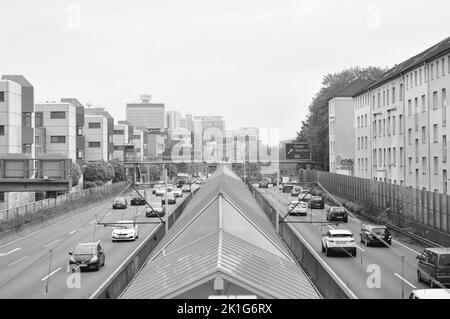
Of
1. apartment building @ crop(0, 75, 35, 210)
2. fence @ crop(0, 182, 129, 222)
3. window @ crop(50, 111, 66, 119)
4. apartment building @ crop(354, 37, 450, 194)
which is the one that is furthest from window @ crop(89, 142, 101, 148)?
apartment building @ crop(0, 75, 35, 210)

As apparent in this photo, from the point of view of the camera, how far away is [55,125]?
83.2 meters

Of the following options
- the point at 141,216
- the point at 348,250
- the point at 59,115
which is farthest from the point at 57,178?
the point at 59,115

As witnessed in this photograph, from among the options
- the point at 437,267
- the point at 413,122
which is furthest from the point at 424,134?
the point at 437,267

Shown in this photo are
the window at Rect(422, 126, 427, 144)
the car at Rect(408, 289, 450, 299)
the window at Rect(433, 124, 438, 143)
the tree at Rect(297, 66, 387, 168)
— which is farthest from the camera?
the tree at Rect(297, 66, 387, 168)

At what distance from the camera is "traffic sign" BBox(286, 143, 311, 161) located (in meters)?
79.5

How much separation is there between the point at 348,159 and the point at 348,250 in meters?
64.5

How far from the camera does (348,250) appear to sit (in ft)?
112

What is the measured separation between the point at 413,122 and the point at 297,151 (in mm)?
20352

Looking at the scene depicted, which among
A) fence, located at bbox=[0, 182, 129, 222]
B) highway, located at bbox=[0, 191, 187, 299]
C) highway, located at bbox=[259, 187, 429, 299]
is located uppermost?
fence, located at bbox=[0, 182, 129, 222]

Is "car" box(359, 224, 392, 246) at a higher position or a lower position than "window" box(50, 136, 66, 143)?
lower

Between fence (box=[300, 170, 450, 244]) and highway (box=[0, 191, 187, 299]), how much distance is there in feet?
55.2

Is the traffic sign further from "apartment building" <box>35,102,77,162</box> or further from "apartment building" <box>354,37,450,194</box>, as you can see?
"apartment building" <box>35,102,77,162</box>

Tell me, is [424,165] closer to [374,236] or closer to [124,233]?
[374,236]
